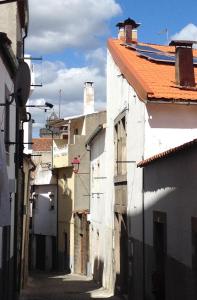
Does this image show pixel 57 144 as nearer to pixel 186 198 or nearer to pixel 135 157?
pixel 135 157

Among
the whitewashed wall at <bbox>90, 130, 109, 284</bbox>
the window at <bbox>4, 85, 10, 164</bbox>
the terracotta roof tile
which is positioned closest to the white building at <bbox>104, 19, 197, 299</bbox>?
the whitewashed wall at <bbox>90, 130, 109, 284</bbox>

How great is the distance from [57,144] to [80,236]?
31.4 ft

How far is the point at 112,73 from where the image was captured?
2144cm

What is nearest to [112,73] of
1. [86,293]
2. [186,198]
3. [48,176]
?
[86,293]

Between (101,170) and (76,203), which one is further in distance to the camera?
(76,203)

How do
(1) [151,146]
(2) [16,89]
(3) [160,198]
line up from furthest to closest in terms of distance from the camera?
(1) [151,146], (3) [160,198], (2) [16,89]

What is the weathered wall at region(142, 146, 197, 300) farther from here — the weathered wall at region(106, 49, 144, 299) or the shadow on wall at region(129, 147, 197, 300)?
the weathered wall at region(106, 49, 144, 299)

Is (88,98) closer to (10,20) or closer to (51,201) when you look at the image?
(51,201)

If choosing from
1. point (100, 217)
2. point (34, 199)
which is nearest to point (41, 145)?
point (34, 199)

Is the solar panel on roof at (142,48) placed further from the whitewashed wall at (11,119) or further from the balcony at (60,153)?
the balcony at (60,153)

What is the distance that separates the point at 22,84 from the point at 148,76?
5254 millimetres

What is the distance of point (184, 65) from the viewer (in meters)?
16.8

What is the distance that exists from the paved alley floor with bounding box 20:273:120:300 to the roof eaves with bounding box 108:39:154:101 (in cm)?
764

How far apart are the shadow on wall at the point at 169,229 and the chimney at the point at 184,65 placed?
315 cm
